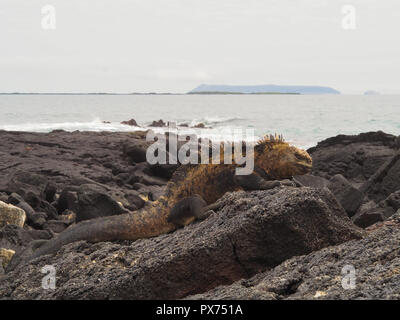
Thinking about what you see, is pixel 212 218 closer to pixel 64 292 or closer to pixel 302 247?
pixel 302 247

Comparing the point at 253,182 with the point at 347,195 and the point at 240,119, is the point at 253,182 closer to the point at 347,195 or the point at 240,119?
the point at 347,195

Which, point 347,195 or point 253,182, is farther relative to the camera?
point 347,195

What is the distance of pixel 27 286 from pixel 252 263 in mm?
1931

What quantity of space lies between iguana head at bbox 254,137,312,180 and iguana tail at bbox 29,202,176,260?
4.46ft

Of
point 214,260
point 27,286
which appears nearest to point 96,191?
point 27,286

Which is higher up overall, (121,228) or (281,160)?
(281,160)

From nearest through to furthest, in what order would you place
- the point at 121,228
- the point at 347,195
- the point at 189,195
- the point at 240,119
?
1. the point at 121,228
2. the point at 189,195
3. the point at 347,195
4. the point at 240,119

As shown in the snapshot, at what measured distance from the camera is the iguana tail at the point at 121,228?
461 centimetres

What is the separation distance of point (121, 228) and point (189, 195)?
0.83m

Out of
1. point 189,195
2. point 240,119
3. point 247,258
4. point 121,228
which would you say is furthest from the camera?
point 240,119

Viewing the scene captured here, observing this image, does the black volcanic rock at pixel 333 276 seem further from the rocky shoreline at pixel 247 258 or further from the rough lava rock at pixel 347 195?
the rough lava rock at pixel 347 195

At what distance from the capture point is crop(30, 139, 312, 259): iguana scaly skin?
4.64 m

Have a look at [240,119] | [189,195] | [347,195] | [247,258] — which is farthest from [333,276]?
[240,119]

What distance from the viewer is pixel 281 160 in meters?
5.43
